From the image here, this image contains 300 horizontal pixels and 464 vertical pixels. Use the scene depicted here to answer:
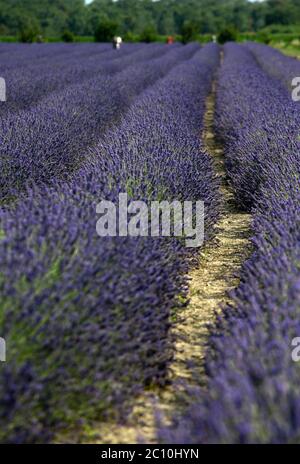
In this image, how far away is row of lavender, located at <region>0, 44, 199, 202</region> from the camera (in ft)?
16.3

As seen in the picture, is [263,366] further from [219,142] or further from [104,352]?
[219,142]

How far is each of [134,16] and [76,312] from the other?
63888 millimetres

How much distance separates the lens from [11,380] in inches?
76.4

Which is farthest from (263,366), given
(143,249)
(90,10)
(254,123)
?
(90,10)

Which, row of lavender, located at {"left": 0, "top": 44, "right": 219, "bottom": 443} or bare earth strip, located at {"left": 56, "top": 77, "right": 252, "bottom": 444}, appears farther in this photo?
bare earth strip, located at {"left": 56, "top": 77, "right": 252, "bottom": 444}

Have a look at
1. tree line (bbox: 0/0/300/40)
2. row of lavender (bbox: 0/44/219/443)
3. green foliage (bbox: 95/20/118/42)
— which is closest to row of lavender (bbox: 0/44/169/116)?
row of lavender (bbox: 0/44/219/443)

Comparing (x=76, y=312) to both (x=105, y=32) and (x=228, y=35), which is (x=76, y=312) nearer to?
(x=105, y=32)

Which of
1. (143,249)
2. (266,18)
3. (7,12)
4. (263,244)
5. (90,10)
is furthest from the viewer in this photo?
(266,18)

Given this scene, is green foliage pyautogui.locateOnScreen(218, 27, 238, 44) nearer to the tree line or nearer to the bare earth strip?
the tree line

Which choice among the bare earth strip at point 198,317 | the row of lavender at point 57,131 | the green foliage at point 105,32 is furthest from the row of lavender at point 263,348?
the green foliage at point 105,32

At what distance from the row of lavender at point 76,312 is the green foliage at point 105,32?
33.8m

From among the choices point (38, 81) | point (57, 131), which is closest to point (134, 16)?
point (38, 81)

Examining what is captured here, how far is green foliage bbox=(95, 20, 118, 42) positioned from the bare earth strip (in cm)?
3124

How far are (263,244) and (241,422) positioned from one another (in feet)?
5.30
